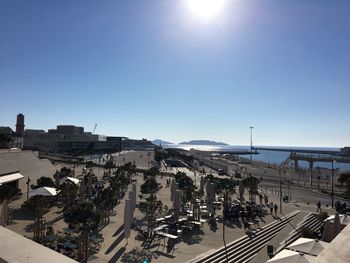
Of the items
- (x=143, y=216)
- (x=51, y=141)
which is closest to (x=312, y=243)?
(x=143, y=216)

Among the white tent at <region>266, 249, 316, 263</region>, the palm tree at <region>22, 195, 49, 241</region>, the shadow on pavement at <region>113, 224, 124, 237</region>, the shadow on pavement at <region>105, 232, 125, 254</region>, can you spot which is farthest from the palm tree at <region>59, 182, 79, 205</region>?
the white tent at <region>266, 249, 316, 263</region>

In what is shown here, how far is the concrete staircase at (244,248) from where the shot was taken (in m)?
20.4

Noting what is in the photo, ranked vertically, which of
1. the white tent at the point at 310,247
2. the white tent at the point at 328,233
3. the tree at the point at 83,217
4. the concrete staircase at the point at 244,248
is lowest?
the concrete staircase at the point at 244,248

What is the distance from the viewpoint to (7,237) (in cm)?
453

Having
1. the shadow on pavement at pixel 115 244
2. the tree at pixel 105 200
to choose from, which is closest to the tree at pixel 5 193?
the tree at pixel 105 200

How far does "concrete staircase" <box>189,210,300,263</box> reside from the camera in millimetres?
20372

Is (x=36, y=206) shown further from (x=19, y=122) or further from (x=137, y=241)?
(x=19, y=122)

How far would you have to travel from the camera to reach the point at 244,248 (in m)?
23.2

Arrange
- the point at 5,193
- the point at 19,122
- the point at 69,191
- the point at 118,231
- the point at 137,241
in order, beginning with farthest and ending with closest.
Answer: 1. the point at 19,122
2. the point at 69,191
3. the point at 5,193
4. the point at 118,231
5. the point at 137,241

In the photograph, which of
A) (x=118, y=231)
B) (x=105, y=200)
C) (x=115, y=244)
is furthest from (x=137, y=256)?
(x=105, y=200)

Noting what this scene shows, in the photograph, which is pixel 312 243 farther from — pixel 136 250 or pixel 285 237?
pixel 136 250

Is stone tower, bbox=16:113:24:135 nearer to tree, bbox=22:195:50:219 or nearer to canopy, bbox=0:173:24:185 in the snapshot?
canopy, bbox=0:173:24:185

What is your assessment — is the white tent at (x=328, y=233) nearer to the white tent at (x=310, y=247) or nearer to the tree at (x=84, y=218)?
the white tent at (x=310, y=247)

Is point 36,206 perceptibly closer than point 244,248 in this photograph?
Yes
